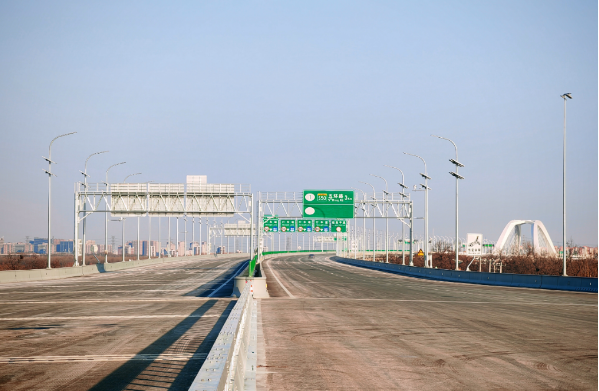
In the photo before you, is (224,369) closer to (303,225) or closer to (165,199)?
(165,199)

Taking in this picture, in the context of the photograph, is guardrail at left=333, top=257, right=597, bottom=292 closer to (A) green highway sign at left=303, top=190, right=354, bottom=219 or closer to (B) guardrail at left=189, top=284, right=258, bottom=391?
(A) green highway sign at left=303, top=190, right=354, bottom=219

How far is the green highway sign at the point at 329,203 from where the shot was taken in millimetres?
64688

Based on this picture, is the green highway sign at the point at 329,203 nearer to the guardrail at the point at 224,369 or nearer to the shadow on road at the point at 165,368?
the shadow on road at the point at 165,368

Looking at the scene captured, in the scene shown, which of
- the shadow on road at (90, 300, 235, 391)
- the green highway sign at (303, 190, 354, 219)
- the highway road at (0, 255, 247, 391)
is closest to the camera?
the shadow on road at (90, 300, 235, 391)

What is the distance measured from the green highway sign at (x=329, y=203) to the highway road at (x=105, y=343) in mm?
39545

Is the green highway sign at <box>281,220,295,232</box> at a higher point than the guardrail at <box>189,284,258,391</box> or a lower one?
lower

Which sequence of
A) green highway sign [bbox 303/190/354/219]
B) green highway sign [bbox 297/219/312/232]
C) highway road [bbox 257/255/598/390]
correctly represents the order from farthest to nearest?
green highway sign [bbox 297/219/312/232]
green highway sign [bbox 303/190/354/219]
highway road [bbox 257/255/598/390]

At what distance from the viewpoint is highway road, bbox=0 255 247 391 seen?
A: 9.77 m

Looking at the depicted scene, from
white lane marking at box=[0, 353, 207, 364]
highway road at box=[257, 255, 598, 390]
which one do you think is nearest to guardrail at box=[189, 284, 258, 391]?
highway road at box=[257, 255, 598, 390]

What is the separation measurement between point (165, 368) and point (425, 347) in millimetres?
5608

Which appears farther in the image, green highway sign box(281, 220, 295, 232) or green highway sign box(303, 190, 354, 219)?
green highway sign box(281, 220, 295, 232)

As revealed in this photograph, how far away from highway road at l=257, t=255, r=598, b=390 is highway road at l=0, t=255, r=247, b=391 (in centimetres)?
159

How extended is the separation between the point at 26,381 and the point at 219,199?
50.7m

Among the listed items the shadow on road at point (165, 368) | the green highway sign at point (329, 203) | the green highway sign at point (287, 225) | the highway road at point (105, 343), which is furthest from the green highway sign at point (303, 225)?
the shadow on road at point (165, 368)
